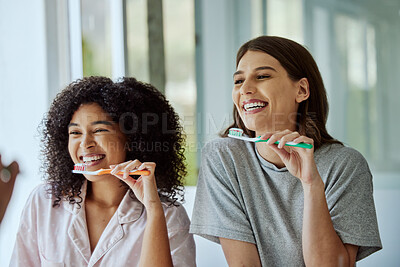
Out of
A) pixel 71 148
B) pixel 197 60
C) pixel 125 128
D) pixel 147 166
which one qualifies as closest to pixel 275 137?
pixel 147 166

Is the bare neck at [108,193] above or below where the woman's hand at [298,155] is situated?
below

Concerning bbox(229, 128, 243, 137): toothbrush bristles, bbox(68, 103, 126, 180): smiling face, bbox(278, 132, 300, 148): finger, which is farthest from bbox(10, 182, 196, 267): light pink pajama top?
bbox(278, 132, 300, 148): finger

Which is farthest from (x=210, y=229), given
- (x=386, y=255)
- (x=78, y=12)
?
(x=78, y=12)

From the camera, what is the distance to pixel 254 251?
36.6 inches

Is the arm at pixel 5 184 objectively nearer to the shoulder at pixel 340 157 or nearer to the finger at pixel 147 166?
the finger at pixel 147 166

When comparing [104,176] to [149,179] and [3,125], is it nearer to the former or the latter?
[149,179]

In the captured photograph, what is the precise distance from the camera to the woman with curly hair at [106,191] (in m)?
0.93

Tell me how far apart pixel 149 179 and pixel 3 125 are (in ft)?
2.20

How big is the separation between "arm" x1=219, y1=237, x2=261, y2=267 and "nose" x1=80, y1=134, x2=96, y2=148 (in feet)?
1.27

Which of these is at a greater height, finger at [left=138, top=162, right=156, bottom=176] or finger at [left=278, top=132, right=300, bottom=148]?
finger at [left=278, top=132, right=300, bottom=148]

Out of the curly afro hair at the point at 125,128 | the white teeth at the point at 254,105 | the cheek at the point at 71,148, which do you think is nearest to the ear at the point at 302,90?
the white teeth at the point at 254,105

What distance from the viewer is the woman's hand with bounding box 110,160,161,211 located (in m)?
0.87

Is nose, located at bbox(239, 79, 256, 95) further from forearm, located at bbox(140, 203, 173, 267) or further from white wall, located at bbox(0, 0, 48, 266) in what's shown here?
white wall, located at bbox(0, 0, 48, 266)

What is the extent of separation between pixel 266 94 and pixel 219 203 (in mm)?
282
